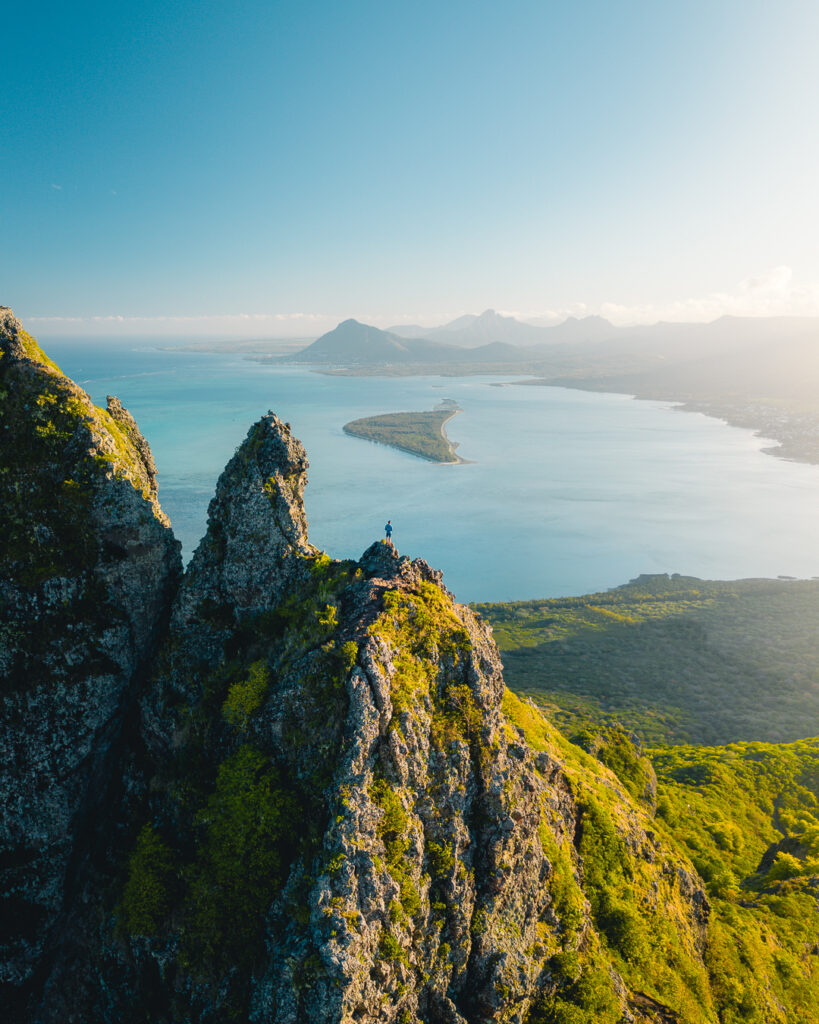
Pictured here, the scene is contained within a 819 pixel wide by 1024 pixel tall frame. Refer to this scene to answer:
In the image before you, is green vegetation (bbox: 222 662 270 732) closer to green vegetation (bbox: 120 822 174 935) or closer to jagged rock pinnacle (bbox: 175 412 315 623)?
jagged rock pinnacle (bbox: 175 412 315 623)

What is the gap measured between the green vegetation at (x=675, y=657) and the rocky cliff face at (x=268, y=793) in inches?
1679

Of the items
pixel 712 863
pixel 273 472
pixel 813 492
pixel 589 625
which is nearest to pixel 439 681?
pixel 273 472

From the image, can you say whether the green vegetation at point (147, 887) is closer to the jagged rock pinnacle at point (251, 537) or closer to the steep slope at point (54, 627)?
the steep slope at point (54, 627)

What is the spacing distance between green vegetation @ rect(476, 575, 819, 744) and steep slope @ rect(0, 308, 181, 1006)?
162 ft

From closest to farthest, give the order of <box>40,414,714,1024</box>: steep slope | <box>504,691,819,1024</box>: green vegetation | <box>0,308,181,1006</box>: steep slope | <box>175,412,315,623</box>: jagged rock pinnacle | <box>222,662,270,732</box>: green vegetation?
<box>40,414,714,1024</box>: steep slope < <box>222,662,270,732</box>: green vegetation < <box>0,308,181,1006</box>: steep slope < <box>504,691,819,1024</box>: green vegetation < <box>175,412,315,623</box>: jagged rock pinnacle

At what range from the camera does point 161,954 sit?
14484 mm

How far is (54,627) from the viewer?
56.3 feet

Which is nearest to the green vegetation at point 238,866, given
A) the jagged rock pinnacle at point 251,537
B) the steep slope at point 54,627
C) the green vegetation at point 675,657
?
the steep slope at point 54,627

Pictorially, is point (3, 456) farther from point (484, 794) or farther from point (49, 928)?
point (484, 794)

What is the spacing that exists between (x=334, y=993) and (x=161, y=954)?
5978mm

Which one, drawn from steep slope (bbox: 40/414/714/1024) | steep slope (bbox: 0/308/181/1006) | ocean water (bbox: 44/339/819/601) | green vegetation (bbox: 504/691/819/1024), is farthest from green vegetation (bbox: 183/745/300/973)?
ocean water (bbox: 44/339/819/601)

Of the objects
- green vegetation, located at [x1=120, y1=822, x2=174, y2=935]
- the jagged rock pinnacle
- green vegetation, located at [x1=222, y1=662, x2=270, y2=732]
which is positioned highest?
the jagged rock pinnacle

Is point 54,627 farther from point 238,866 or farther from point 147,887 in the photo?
point 238,866

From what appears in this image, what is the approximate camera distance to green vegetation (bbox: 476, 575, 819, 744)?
236 feet
